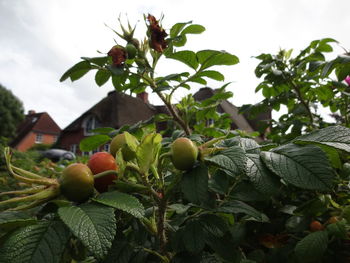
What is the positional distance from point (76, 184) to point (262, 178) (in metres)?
0.37

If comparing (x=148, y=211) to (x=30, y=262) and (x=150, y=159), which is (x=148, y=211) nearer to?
(x=150, y=159)

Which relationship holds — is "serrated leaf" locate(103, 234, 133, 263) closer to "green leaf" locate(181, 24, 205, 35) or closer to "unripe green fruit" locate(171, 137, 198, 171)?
"unripe green fruit" locate(171, 137, 198, 171)

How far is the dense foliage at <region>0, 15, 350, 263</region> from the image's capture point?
0.50m

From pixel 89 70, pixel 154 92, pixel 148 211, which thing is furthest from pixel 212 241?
pixel 89 70

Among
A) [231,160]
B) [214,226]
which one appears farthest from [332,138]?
[214,226]

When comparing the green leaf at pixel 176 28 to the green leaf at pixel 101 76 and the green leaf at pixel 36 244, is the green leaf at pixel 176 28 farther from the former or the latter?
the green leaf at pixel 36 244

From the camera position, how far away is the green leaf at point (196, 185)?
0.58 m

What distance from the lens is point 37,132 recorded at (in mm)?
31344

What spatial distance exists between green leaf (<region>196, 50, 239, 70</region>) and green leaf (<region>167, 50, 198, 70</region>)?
21 millimetres

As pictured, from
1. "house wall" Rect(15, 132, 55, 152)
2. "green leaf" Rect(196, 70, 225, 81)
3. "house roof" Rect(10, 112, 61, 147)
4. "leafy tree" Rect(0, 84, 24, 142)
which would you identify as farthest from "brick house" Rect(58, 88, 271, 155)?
"green leaf" Rect(196, 70, 225, 81)

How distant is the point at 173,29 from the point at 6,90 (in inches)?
1182

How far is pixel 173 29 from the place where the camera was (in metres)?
1.10

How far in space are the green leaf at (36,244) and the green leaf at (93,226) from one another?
0.04 m

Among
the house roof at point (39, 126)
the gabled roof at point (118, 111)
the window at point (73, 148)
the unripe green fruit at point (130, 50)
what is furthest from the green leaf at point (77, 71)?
the house roof at point (39, 126)
